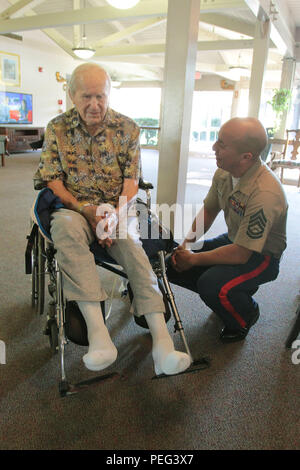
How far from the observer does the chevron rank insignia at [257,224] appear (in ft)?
4.53

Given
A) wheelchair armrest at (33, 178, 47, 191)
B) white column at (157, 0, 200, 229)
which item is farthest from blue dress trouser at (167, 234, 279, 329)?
white column at (157, 0, 200, 229)

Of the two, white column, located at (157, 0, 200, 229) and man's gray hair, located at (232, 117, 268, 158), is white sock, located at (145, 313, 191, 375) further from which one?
white column, located at (157, 0, 200, 229)

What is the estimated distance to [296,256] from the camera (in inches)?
109

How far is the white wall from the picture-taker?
920 centimetres

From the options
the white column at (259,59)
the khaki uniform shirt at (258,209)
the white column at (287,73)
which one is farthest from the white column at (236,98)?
the khaki uniform shirt at (258,209)

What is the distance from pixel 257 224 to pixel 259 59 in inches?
176

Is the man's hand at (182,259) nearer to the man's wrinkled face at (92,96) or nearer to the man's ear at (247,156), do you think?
the man's ear at (247,156)

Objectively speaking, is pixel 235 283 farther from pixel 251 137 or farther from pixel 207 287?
pixel 251 137

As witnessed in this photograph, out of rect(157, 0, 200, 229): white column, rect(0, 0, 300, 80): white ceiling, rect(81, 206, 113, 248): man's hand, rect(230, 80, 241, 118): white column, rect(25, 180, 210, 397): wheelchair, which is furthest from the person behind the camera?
rect(230, 80, 241, 118): white column

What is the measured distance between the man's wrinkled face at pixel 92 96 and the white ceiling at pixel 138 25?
393 centimetres

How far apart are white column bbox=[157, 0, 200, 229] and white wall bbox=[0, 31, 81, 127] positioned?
773cm

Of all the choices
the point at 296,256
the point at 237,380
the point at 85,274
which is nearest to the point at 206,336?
the point at 237,380

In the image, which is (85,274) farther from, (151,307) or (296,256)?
(296,256)
